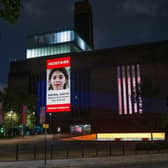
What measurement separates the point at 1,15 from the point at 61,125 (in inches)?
3757

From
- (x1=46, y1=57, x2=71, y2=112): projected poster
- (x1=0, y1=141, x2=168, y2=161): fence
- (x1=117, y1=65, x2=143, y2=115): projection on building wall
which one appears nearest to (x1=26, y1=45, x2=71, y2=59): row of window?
(x1=117, y1=65, x2=143, y2=115): projection on building wall

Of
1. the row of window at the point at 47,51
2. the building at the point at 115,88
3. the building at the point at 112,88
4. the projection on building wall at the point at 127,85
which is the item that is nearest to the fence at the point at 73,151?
the building at the point at 112,88

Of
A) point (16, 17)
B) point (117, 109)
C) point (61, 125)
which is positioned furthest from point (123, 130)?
point (16, 17)

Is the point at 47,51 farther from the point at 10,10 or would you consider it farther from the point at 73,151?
the point at 10,10

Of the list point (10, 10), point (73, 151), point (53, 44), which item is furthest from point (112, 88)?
point (10, 10)

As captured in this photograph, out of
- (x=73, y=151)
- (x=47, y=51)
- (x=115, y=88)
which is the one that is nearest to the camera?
(x=73, y=151)

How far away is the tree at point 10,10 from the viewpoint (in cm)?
902

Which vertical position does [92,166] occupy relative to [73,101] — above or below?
below

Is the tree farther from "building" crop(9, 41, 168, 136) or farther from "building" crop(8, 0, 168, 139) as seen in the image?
"building" crop(9, 41, 168, 136)

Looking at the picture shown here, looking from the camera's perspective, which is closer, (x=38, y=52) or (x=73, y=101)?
(x=73, y=101)

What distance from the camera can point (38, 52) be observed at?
128250 mm

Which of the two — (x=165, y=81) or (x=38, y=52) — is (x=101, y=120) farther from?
(x=38, y=52)

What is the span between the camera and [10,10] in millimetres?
9109

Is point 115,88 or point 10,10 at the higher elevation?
point 115,88
